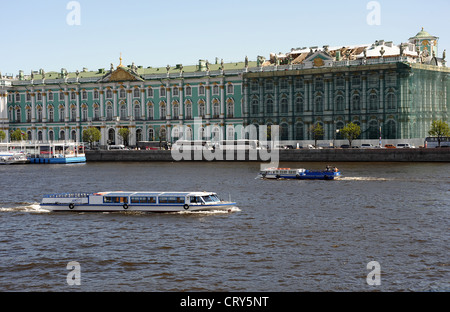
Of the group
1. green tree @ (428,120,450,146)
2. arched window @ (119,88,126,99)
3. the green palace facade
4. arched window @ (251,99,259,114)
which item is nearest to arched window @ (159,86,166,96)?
the green palace facade

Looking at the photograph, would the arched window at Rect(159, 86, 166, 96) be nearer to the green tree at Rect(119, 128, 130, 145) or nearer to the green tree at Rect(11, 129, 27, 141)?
the green tree at Rect(119, 128, 130, 145)

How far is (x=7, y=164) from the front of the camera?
87.8 metres

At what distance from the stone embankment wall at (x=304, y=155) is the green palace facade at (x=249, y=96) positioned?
971 centimetres

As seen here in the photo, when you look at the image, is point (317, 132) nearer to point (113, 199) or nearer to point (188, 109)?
point (188, 109)

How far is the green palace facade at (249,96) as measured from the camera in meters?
81.1

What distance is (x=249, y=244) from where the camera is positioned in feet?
79.0

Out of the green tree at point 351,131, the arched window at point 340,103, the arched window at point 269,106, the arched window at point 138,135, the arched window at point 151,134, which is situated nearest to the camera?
the green tree at point 351,131

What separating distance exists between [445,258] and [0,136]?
9195 centimetres

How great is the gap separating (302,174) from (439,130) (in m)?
29.8

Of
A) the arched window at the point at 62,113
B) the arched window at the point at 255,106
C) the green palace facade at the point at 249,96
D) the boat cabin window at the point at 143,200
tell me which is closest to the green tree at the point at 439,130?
the green palace facade at the point at 249,96

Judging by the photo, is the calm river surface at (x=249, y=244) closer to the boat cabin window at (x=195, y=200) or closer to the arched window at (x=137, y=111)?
the boat cabin window at (x=195, y=200)

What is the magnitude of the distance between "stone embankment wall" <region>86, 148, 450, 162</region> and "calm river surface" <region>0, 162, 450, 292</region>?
1088 inches
